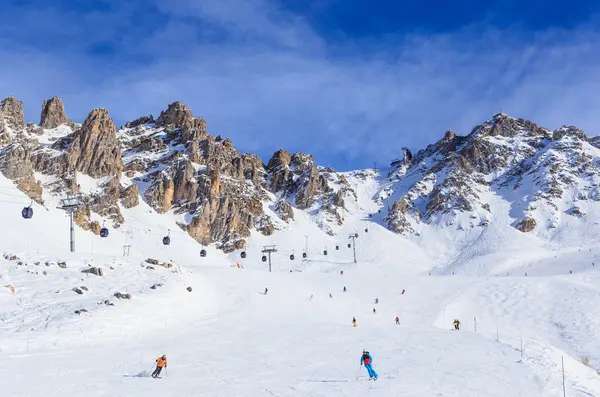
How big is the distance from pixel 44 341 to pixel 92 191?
87.5 m

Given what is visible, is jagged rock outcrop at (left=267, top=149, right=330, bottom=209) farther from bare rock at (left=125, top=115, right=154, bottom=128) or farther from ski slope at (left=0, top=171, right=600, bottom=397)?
ski slope at (left=0, top=171, right=600, bottom=397)

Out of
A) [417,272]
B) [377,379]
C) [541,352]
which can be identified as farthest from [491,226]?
[377,379]

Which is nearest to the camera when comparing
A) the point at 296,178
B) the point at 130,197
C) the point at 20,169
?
the point at 20,169

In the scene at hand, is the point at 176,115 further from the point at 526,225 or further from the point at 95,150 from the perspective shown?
the point at 526,225

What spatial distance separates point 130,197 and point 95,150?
17.1 meters

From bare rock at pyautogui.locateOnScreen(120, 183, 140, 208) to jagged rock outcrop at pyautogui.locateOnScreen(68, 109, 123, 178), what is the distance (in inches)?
336

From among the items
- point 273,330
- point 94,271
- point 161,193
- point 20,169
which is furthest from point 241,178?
point 273,330

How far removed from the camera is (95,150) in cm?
11431

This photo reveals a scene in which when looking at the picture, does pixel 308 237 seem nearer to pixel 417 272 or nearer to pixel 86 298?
pixel 417 272

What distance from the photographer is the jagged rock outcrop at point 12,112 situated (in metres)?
120

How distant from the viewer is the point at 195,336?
2903cm

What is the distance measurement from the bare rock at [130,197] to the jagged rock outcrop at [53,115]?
4495 cm

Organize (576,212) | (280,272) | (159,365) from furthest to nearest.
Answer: (576,212)
(280,272)
(159,365)

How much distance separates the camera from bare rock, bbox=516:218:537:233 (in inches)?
5203
